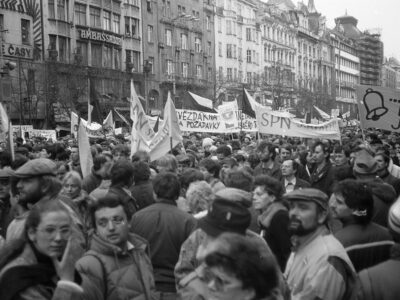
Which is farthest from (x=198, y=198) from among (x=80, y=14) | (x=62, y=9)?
(x=80, y=14)

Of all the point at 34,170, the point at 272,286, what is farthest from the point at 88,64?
the point at 272,286

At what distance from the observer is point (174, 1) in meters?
60.7

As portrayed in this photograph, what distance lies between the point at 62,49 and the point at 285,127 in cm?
3258

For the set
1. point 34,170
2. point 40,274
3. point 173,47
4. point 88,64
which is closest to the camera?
point 40,274

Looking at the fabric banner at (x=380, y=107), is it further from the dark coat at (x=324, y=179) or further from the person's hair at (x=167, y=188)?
the person's hair at (x=167, y=188)

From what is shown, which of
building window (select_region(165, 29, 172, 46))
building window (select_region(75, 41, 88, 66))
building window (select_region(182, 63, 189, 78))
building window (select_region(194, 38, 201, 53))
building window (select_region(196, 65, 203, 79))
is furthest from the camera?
building window (select_region(194, 38, 201, 53))

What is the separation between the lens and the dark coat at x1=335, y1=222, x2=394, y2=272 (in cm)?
421

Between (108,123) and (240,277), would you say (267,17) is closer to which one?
(108,123)

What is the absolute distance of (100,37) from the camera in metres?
47.9

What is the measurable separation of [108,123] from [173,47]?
131 feet

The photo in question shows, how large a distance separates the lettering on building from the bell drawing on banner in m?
38.7

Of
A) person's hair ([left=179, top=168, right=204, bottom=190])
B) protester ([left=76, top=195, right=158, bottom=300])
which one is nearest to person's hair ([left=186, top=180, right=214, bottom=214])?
person's hair ([left=179, top=168, right=204, bottom=190])

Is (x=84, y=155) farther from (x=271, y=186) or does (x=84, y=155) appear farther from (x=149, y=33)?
(x=149, y=33)

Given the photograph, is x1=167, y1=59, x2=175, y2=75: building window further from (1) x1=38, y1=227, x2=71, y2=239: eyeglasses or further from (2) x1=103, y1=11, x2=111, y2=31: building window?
(1) x1=38, y1=227, x2=71, y2=239: eyeglasses
